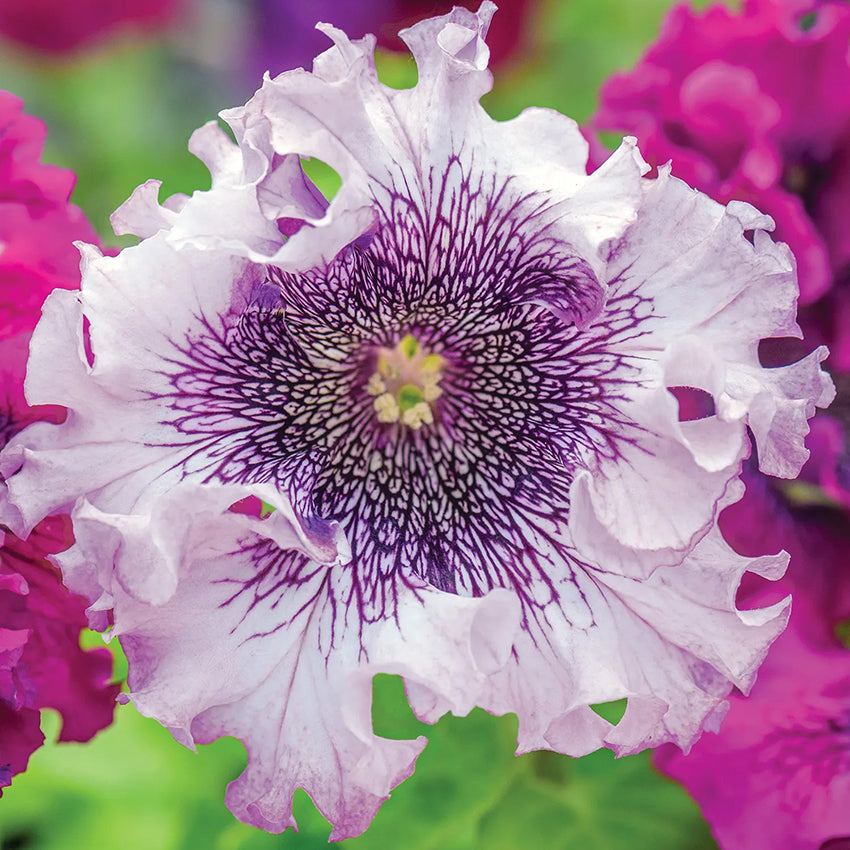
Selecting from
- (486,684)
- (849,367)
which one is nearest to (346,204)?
(486,684)

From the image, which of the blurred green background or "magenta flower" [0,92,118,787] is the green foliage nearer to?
the blurred green background

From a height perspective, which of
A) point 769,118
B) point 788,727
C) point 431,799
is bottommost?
point 431,799

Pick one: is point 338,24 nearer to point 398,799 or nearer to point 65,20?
point 65,20

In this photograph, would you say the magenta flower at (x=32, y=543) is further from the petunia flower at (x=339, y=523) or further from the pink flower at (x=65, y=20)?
the pink flower at (x=65, y=20)

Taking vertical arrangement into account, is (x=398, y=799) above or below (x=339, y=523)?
below

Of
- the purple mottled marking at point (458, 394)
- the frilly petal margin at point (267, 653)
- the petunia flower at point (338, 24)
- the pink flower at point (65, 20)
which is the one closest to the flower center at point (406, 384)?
the purple mottled marking at point (458, 394)

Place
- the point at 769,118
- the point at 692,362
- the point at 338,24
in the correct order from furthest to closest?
the point at 338,24 → the point at 769,118 → the point at 692,362

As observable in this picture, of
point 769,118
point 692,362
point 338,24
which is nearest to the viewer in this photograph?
point 692,362

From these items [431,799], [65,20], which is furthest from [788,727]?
[65,20]

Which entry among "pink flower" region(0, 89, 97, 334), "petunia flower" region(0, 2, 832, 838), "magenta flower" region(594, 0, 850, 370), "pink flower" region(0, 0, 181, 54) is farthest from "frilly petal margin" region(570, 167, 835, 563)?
"pink flower" region(0, 0, 181, 54)

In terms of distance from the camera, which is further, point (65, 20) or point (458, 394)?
point (65, 20)
